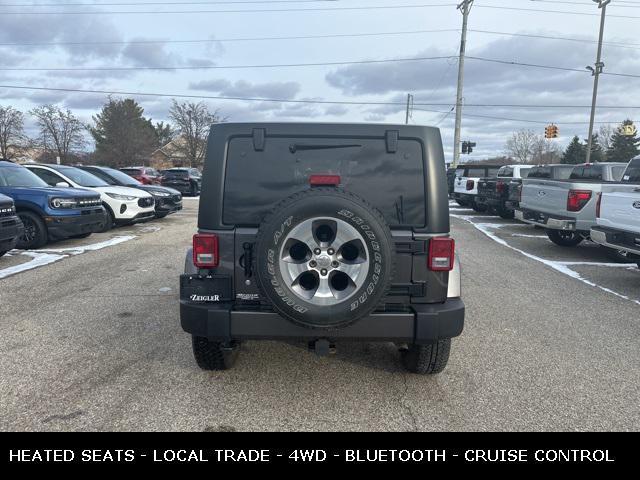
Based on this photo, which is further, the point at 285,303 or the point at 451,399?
the point at 451,399

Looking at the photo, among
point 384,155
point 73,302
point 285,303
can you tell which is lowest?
point 73,302

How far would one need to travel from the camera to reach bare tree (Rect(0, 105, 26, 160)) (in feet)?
134

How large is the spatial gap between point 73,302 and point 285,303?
4.05m

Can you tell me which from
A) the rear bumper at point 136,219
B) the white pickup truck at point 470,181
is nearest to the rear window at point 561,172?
the white pickup truck at point 470,181

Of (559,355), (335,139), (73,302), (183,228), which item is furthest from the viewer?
(183,228)

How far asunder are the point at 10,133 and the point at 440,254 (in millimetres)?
47679

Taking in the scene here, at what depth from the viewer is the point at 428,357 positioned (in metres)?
3.67

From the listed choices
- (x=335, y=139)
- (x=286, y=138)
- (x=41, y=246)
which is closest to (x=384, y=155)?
(x=335, y=139)

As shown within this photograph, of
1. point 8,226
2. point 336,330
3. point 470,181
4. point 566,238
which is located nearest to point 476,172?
point 470,181

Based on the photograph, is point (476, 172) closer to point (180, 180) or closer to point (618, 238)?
point (618, 238)

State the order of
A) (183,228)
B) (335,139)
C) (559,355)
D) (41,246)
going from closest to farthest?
(335,139) → (559,355) → (41,246) → (183,228)
